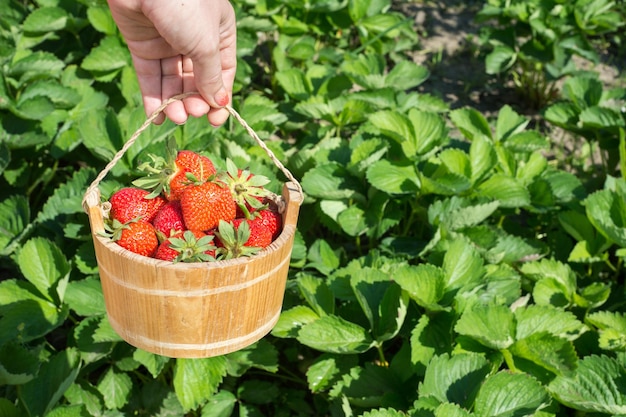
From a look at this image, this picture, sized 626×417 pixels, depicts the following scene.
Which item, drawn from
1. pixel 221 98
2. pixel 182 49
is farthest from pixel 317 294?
pixel 182 49

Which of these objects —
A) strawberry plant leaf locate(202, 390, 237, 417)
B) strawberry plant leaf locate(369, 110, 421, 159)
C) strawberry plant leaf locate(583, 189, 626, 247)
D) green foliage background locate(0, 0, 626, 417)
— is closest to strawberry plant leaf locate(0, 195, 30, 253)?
green foliage background locate(0, 0, 626, 417)

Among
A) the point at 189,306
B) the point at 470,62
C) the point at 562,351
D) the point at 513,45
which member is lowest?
the point at 470,62

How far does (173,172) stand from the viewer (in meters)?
1.54

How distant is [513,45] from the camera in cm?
377

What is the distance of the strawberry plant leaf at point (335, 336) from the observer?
1.85 metres

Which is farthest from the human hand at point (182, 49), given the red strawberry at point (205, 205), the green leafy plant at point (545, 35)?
the green leafy plant at point (545, 35)

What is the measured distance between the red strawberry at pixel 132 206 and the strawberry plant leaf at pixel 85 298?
53 centimetres

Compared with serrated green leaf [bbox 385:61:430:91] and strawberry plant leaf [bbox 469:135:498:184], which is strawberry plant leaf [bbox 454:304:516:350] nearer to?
strawberry plant leaf [bbox 469:135:498:184]

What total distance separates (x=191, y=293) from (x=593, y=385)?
0.99 metres

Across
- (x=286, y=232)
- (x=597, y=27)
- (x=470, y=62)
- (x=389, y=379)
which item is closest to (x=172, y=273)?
(x=286, y=232)

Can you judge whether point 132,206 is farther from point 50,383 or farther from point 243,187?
point 50,383

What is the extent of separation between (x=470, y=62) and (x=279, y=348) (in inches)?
97.0

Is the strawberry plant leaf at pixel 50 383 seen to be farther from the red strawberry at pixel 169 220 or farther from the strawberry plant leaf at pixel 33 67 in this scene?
the strawberry plant leaf at pixel 33 67

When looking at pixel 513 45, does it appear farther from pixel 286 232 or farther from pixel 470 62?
pixel 286 232
